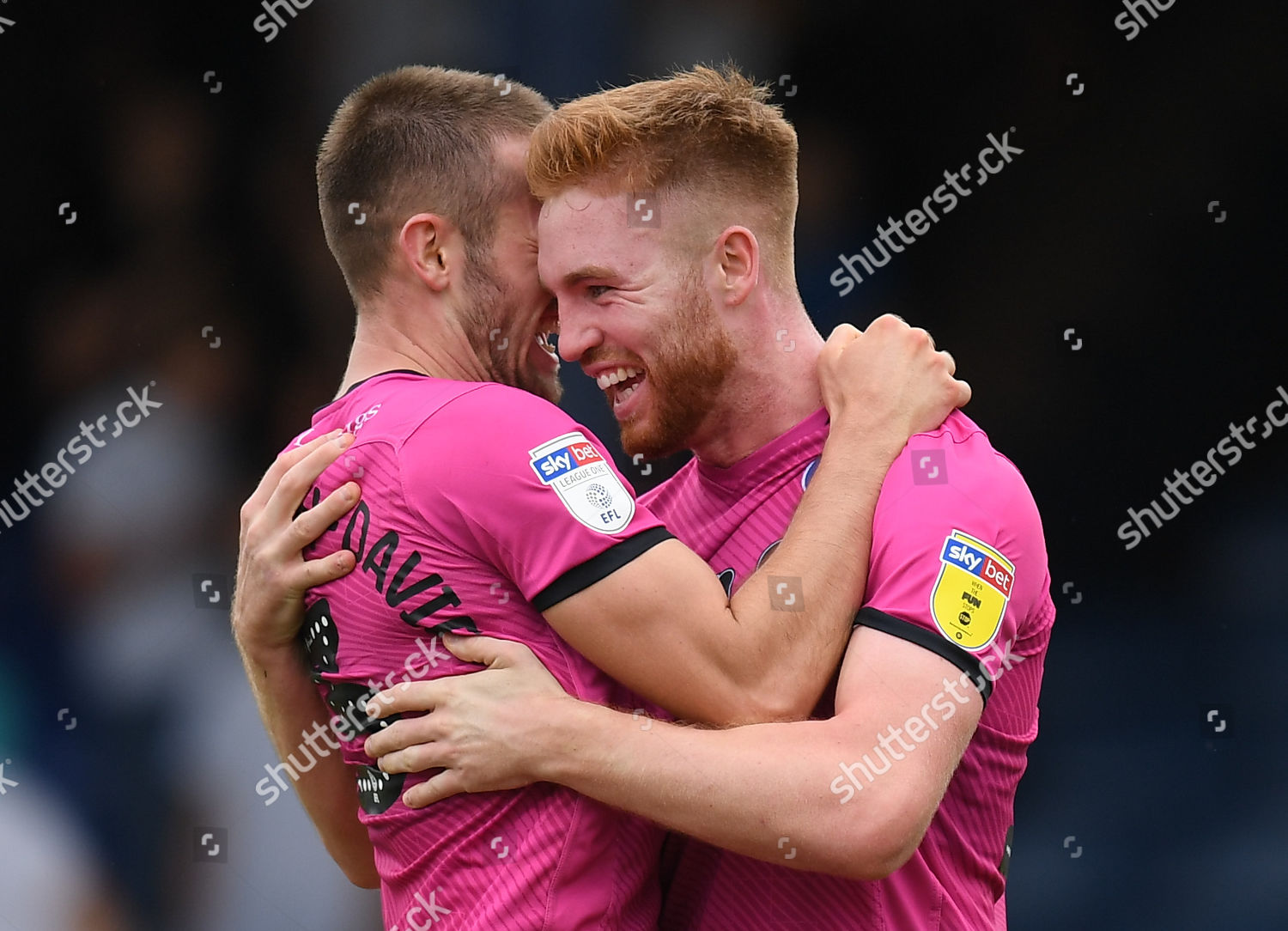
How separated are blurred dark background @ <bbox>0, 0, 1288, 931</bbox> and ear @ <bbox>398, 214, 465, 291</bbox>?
2.06 metres

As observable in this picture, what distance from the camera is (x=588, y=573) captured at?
5.94 ft

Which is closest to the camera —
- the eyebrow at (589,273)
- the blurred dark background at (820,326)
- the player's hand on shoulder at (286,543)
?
the player's hand on shoulder at (286,543)

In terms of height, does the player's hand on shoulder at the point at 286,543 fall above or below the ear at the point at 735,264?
below

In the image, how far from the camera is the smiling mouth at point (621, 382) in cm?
236

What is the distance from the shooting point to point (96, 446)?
4359mm

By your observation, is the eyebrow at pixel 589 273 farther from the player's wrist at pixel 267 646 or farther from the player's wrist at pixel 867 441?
the player's wrist at pixel 267 646

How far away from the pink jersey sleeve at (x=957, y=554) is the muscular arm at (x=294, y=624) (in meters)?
0.84

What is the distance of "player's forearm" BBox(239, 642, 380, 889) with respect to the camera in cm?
229

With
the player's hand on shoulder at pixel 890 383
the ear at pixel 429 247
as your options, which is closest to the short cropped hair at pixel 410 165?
the ear at pixel 429 247

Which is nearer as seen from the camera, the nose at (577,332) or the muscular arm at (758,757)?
the muscular arm at (758,757)

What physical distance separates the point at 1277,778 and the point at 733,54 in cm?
299

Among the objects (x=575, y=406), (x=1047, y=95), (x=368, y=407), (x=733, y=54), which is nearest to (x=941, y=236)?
(x=1047, y=95)

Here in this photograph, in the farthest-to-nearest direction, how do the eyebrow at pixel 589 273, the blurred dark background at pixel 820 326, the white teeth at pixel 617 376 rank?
1. the blurred dark background at pixel 820 326
2. the white teeth at pixel 617 376
3. the eyebrow at pixel 589 273

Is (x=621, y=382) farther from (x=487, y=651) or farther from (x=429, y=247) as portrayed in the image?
(x=487, y=651)
